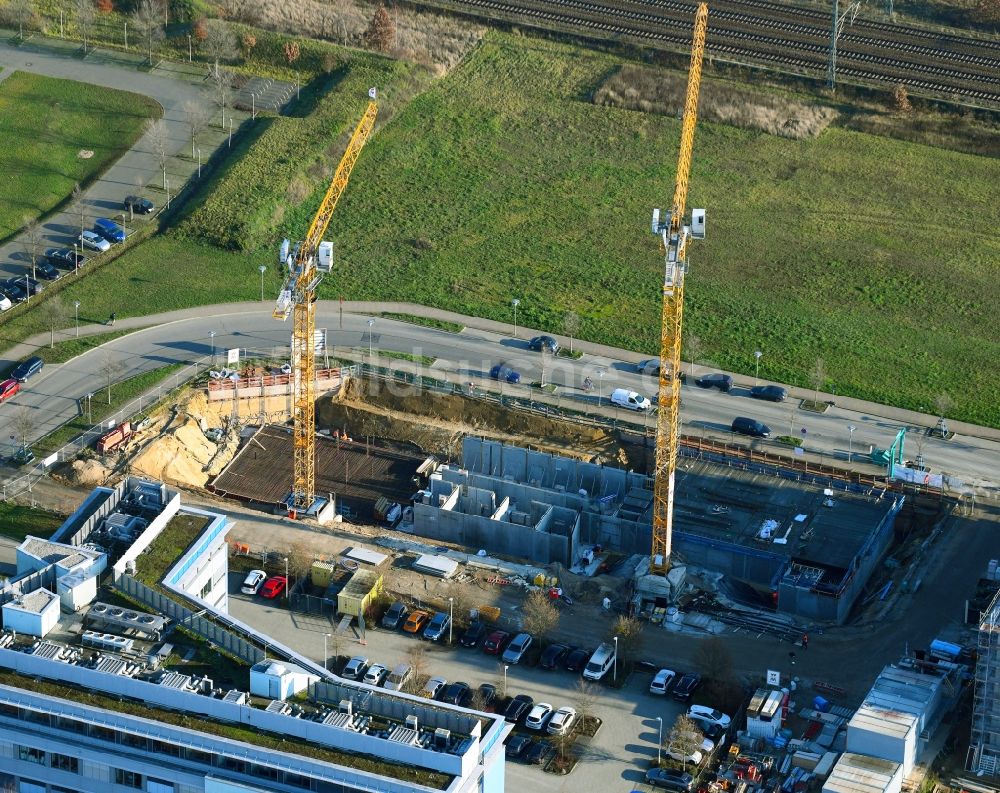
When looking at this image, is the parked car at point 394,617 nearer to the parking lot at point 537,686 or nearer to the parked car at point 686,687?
the parking lot at point 537,686

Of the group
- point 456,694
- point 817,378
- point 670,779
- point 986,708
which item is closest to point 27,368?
point 456,694

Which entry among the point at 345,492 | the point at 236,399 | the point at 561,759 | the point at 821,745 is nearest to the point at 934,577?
the point at 821,745

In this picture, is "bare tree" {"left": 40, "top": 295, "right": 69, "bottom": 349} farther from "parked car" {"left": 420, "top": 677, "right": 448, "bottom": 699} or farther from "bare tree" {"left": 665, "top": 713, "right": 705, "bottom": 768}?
"bare tree" {"left": 665, "top": 713, "right": 705, "bottom": 768}

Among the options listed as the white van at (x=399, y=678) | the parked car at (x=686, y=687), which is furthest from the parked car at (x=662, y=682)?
the white van at (x=399, y=678)

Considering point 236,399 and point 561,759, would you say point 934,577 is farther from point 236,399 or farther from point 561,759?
point 236,399

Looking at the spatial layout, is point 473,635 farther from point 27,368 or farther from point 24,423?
point 27,368

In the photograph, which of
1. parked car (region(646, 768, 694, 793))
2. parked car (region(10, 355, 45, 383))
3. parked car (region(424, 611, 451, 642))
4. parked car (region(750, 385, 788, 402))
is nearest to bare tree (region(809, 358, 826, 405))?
parked car (region(750, 385, 788, 402))
